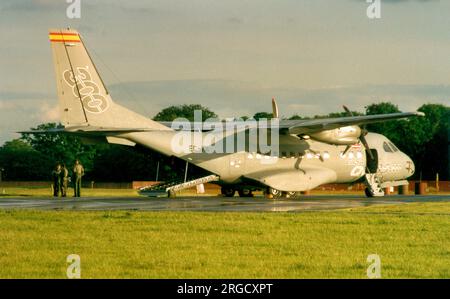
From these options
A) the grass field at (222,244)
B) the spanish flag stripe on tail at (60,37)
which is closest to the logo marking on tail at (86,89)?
the spanish flag stripe on tail at (60,37)

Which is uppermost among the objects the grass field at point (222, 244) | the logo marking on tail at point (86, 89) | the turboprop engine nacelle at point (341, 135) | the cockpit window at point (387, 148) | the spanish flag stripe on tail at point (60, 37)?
the spanish flag stripe on tail at point (60, 37)

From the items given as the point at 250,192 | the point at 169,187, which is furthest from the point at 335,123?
the point at 169,187

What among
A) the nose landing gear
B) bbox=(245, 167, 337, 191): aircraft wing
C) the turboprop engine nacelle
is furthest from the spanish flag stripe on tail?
the nose landing gear

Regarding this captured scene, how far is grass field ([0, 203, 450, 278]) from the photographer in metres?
14.3

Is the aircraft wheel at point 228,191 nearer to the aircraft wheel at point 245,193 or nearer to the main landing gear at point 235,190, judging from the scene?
the main landing gear at point 235,190

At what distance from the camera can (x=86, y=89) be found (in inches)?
1433

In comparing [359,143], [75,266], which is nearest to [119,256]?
[75,266]

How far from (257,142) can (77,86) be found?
374 inches

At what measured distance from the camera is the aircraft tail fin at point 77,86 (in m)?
36.0

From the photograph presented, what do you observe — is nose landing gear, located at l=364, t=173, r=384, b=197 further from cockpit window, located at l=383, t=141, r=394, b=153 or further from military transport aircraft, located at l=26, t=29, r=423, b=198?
cockpit window, located at l=383, t=141, r=394, b=153

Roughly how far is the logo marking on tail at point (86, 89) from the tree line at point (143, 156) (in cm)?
3780

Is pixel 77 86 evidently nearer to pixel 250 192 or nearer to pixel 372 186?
pixel 250 192

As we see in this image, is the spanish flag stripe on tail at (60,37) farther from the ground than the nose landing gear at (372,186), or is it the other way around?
the spanish flag stripe on tail at (60,37)
